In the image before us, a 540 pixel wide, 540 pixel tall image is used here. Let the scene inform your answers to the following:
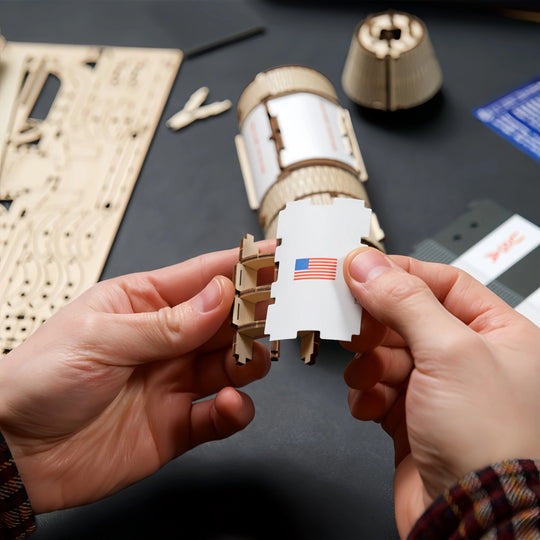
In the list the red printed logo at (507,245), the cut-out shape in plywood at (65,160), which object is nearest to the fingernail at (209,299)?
the cut-out shape in plywood at (65,160)

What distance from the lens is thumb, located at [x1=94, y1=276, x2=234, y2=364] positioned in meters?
Result: 0.85

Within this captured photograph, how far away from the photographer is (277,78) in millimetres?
1281

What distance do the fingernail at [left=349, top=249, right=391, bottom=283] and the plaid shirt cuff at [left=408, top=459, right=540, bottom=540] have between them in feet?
0.83

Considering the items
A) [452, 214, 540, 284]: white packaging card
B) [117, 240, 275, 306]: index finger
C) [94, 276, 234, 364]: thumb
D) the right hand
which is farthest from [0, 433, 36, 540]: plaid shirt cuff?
[452, 214, 540, 284]: white packaging card

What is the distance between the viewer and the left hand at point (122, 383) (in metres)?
0.85

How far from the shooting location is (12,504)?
2.85 ft

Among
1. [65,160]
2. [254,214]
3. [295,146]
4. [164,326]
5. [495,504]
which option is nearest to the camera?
[495,504]

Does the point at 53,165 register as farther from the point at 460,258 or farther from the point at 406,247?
the point at 460,258

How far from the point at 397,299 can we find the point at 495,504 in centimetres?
24

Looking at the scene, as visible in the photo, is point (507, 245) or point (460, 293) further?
point (507, 245)

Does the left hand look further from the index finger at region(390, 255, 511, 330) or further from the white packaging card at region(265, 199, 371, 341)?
the index finger at region(390, 255, 511, 330)

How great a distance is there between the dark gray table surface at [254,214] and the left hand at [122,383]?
91mm

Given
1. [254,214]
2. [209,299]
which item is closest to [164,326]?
[209,299]

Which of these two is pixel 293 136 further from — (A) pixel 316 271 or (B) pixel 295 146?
(A) pixel 316 271
